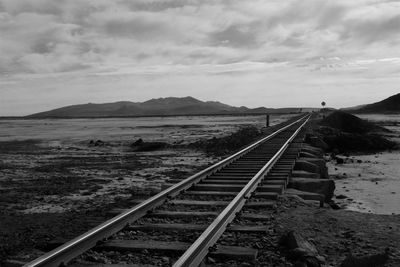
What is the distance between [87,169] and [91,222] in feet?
27.8

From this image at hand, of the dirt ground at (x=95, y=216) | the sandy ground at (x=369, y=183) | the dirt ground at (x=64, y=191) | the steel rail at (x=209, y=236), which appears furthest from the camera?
the sandy ground at (x=369, y=183)

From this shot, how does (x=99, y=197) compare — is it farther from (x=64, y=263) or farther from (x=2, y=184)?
(x=64, y=263)

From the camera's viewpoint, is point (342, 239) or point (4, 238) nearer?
point (342, 239)

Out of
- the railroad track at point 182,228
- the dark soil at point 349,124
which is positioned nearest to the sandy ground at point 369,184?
the railroad track at point 182,228

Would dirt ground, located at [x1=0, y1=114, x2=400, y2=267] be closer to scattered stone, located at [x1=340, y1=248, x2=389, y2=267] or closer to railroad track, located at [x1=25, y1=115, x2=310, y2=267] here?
scattered stone, located at [x1=340, y1=248, x2=389, y2=267]

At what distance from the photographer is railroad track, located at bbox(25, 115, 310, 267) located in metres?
4.80

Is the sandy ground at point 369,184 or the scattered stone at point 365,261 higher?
the scattered stone at point 365,261

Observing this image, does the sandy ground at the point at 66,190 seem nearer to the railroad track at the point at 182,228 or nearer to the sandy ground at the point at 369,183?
the railroad track at the point at 182,228

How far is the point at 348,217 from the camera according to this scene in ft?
22.9

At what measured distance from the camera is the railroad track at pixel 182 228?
15.8 feet

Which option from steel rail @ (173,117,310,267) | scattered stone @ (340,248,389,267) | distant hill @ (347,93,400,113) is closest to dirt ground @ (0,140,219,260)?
steel rail @ (173,117,310,267)

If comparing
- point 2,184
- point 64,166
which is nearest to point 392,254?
point 2,184

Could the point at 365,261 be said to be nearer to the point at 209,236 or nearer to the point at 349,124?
the point at 209,236

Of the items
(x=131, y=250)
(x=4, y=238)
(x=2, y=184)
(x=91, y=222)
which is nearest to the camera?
(x=131, y=250)
